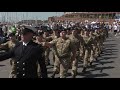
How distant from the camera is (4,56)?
164 inches

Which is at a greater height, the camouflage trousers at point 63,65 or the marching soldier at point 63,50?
the marching soldier at point 63,50

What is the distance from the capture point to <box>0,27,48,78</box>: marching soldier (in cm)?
413

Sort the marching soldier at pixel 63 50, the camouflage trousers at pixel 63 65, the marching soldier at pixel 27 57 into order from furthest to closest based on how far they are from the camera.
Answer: the marching soldier at pixel 63 50 → the camouflage trousers at pixel 63 65 → the marching soldier at pixel 27 57

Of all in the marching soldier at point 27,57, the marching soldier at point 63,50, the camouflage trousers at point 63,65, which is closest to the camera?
the marching soldier at point 27,57

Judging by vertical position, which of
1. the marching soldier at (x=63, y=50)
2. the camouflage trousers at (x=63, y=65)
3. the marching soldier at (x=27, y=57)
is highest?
the marching soldier at (x=27, y=57)

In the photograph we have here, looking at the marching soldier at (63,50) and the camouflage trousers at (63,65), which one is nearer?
the camouflage trousers at (63,65)

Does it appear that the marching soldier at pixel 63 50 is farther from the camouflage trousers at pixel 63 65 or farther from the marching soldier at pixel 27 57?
the marching soldier at pixel 27 57

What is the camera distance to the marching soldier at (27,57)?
4133 mm

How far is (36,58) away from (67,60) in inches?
202

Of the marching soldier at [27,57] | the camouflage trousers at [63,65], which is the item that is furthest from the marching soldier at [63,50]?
the marching soldier at [27,57]

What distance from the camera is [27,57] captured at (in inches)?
164
